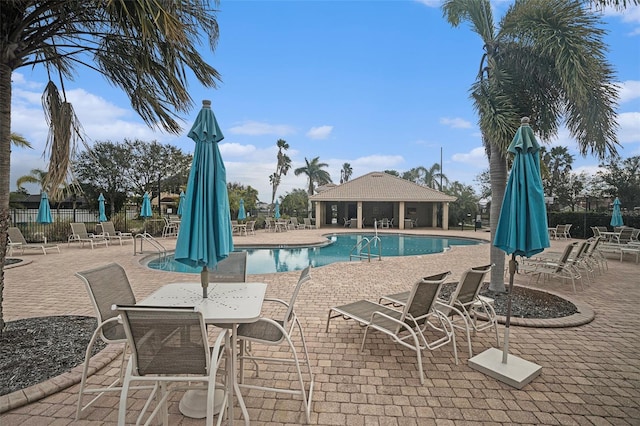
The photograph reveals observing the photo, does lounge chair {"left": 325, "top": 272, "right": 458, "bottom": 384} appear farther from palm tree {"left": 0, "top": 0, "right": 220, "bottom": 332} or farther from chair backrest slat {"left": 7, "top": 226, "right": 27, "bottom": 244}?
chair backrest slat {"left": 7, "top": 226, "right": 27, "bottom": 244}

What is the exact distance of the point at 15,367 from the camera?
9.18ft

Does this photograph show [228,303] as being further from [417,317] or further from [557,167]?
[557,167]

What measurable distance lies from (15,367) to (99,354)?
621 millimetres

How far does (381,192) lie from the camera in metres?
25.5

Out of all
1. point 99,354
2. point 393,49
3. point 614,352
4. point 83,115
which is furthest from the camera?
point 393,49

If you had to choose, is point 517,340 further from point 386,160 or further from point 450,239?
point 386,160

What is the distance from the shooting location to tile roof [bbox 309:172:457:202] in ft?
79.2

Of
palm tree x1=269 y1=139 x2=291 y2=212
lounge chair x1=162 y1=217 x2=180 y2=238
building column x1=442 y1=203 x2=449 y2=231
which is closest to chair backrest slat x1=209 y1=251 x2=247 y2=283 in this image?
lounge chair x1=162 y1=217 x2=180 y2=238

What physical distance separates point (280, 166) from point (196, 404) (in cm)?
3722

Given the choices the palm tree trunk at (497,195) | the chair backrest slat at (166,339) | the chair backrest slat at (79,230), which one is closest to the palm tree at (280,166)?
the chair backrest slat at (79,230)

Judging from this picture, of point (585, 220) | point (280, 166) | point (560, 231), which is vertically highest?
point (280, 166)

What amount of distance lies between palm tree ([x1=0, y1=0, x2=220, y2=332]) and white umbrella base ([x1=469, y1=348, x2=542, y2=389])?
426 cm

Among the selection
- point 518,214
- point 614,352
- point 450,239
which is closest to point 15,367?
point 518,214

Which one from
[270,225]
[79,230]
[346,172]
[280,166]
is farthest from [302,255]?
[346,172]
